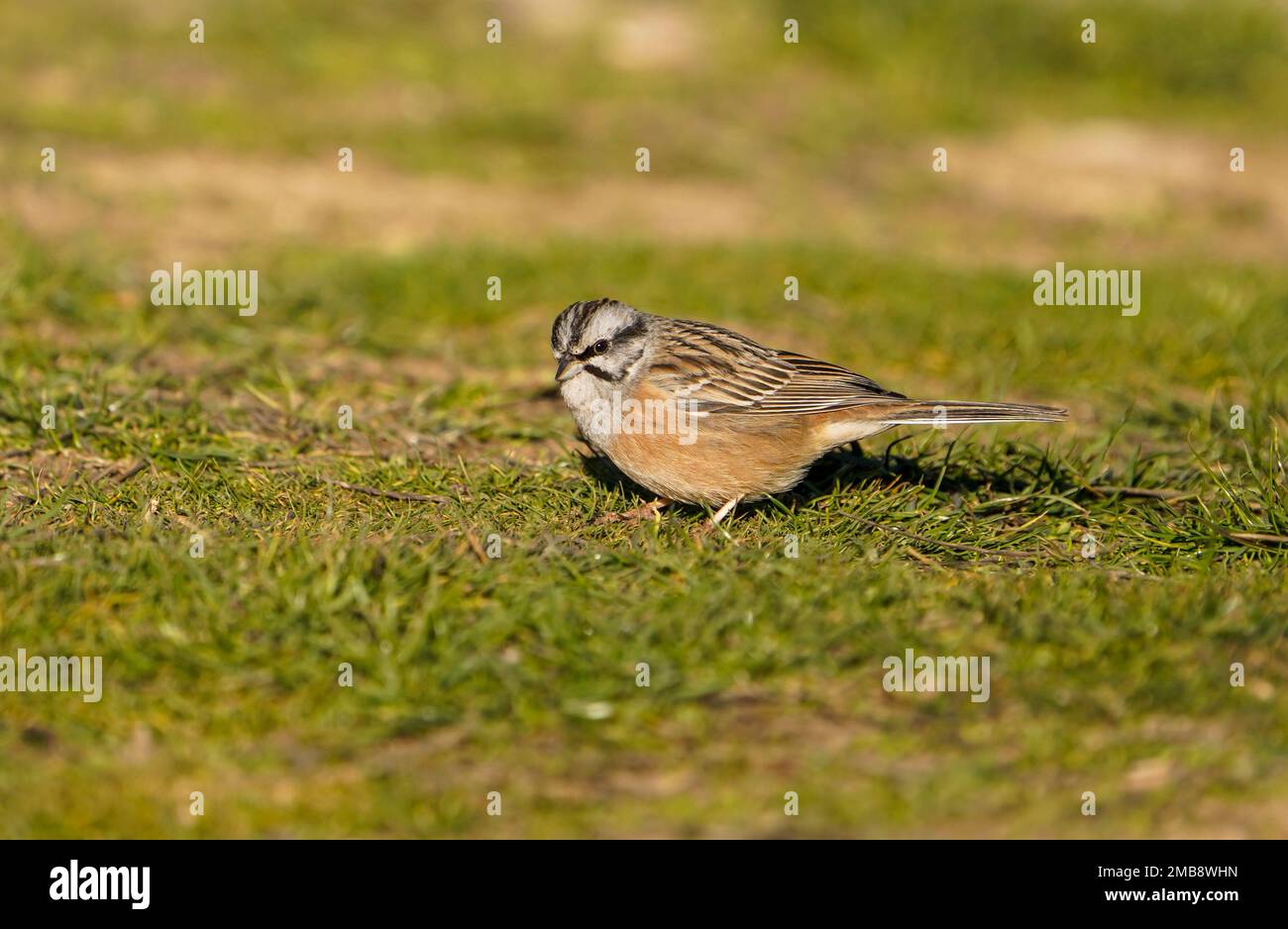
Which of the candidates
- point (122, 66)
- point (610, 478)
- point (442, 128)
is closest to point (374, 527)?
point (610, 478)

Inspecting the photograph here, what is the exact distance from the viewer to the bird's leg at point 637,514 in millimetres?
6688

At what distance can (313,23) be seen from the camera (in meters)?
15.5

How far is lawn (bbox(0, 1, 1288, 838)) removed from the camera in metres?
4.82

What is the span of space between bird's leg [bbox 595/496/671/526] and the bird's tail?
1141 mm

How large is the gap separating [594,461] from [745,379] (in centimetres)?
103

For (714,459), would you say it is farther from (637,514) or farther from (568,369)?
(568,369)

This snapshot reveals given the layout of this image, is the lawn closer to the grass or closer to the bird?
the grass

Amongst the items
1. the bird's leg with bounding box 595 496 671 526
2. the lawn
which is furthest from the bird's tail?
the bird's leg with bounding box 595 496 671 526

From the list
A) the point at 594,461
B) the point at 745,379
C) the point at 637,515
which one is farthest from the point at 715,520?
the point at 594,461

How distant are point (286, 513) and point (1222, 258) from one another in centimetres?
927

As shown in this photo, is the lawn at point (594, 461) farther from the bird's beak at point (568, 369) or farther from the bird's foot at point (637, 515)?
the bird's beak at point (568, 369)

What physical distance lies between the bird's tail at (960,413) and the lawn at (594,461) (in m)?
0.42

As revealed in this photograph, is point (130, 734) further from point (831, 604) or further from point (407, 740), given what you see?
point (831, 604)

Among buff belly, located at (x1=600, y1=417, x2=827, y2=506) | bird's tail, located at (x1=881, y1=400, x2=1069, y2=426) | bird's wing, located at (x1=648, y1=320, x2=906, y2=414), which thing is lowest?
buff belly, located at (x1=600, y1=417, x2=827, y2=506)
